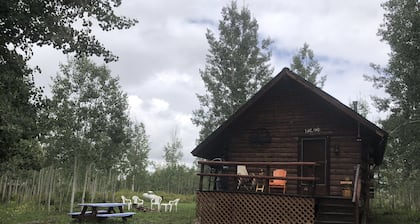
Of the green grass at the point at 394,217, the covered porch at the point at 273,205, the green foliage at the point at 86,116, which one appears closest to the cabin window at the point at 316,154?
the covered porch at the point at 273,205

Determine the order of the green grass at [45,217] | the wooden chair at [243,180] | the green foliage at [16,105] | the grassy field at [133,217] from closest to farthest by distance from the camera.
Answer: the green foliage at [16,105] → the wooden chair at [243,180] → the green grass at [45,217] → the grassy field at [133,217]

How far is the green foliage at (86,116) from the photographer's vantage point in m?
19.7

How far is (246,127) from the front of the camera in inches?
608

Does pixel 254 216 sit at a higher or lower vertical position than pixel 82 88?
lower

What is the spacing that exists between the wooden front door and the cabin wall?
0.14 metres

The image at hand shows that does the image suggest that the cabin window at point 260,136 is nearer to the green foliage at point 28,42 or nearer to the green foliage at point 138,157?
the green foliage at point 28,42

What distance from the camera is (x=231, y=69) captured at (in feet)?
88.9

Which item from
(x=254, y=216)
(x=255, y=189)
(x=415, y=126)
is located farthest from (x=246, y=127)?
(x=415, y=126)

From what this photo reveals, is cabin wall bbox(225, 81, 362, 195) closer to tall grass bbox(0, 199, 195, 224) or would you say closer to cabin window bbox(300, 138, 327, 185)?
cabin window bbox(300, 138, 327, 185)

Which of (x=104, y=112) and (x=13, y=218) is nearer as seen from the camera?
(x=13, y=218)

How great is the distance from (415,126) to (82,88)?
16.5m

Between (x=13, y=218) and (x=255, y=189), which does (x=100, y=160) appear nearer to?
(x=13, y=218)

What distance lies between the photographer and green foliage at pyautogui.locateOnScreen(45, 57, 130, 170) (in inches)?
777

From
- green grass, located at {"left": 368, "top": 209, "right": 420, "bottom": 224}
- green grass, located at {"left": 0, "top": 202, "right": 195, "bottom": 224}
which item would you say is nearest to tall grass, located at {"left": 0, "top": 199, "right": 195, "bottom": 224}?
green grass, located at {"left": 0, "top": 202, "right": 195, "bottom": 224}
